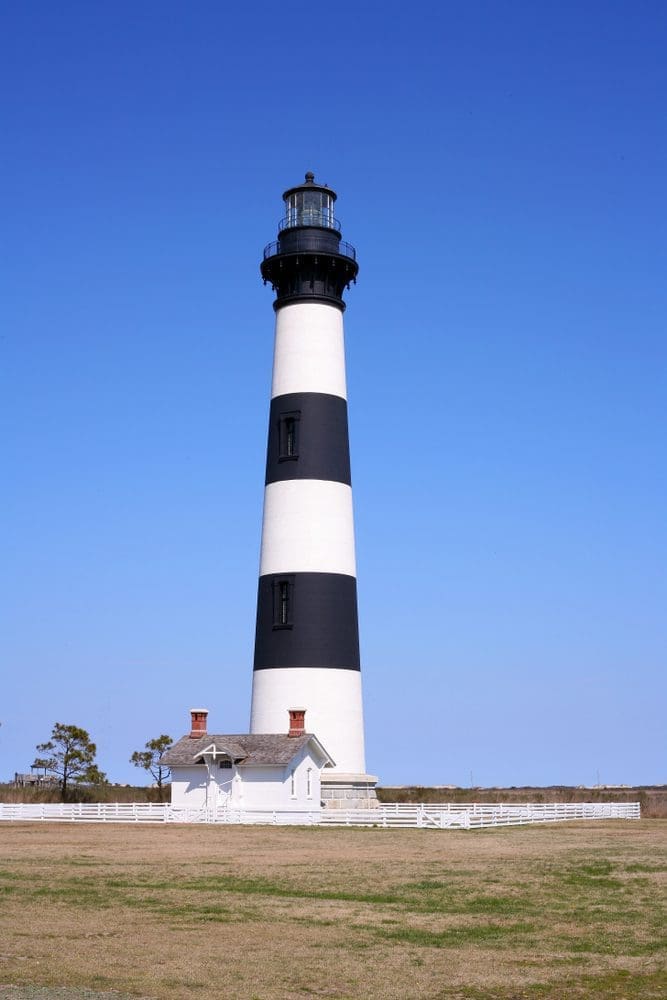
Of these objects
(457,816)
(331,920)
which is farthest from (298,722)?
(331,920)

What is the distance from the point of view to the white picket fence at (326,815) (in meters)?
39.2

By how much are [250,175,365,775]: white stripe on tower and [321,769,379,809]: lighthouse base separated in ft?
1.25

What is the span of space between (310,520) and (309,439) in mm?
2862

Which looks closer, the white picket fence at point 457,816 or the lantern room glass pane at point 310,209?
the white picket fence at point 457,816

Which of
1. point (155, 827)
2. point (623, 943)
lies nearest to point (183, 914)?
point (623, 943)

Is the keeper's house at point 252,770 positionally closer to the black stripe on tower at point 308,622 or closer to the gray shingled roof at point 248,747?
the gray shingled roof at point 248,747

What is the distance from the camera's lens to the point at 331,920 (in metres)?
17.9

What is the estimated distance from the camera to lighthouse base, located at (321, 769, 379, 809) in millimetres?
42688

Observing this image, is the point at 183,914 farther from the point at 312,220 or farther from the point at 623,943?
the point at 312,220

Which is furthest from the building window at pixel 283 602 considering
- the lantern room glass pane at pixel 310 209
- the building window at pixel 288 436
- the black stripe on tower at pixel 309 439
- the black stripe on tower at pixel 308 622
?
the lantern room glass pane at pixel 310 209

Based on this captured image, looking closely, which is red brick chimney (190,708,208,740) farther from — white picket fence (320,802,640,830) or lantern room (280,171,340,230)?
lantern room (280,171,340,230)

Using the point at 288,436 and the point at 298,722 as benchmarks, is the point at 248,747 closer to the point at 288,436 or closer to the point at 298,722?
the point at 298,722

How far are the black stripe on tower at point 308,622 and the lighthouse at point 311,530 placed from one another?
0.11 ft

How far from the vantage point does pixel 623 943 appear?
16.2 meters
